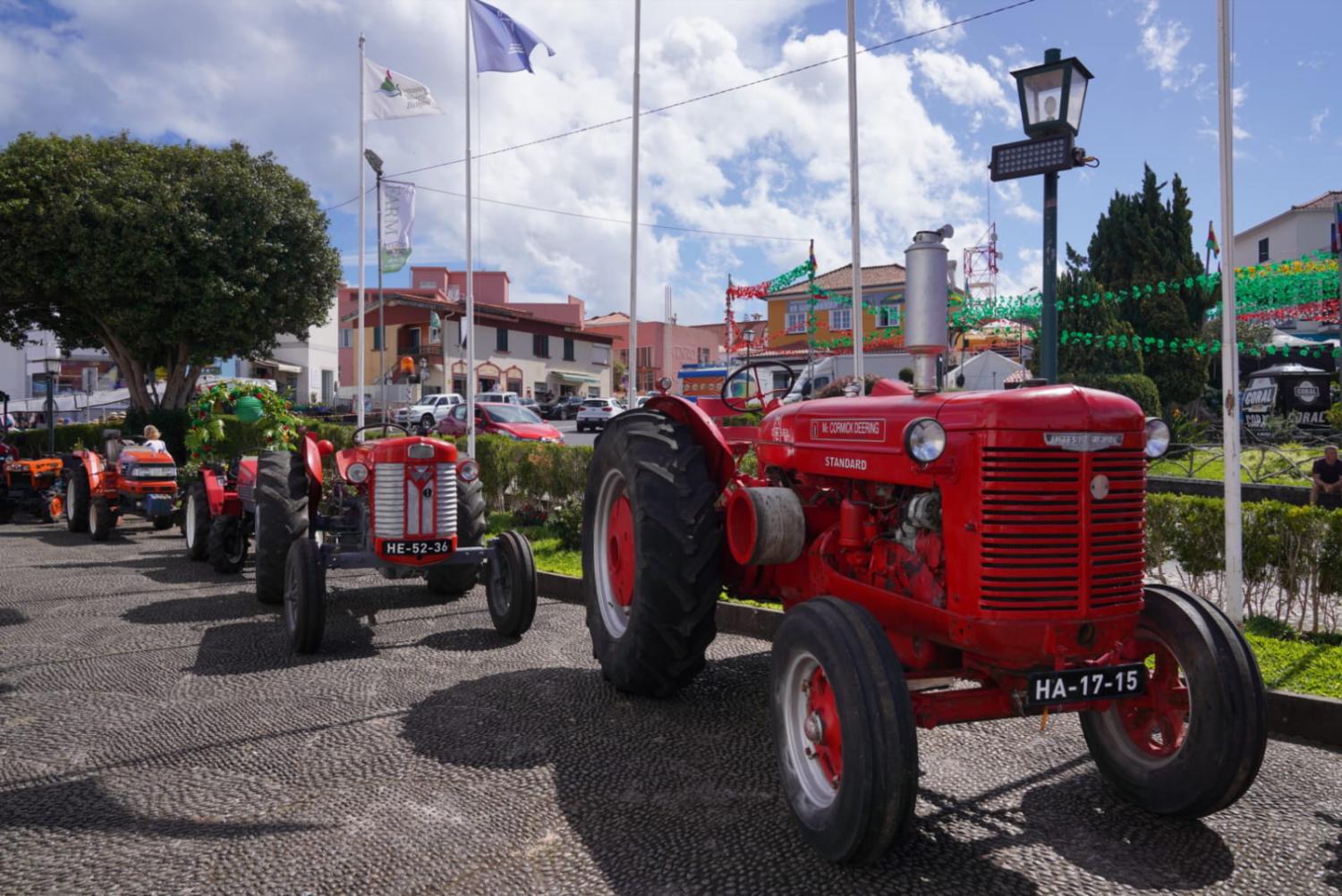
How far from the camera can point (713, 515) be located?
436 centimetres

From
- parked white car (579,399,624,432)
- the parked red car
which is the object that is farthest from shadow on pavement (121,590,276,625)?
parked white car (579,399,624,432)

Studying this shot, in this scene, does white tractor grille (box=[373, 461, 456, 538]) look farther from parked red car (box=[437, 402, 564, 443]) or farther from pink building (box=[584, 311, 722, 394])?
pink building (box=[584, 311, 722, 394])

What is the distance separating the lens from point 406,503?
20.7 feet

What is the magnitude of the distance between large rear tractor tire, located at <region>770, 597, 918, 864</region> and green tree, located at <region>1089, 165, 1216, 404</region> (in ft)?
76.1

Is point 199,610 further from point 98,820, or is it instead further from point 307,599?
point 98,820

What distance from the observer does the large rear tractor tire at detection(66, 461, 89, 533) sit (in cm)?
1209

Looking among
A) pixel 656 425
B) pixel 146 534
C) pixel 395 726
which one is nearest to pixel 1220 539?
pixel 656 425

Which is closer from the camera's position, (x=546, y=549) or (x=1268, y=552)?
(x=1268, y=552)

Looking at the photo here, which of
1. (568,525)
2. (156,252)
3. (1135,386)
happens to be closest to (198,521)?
(568,525)

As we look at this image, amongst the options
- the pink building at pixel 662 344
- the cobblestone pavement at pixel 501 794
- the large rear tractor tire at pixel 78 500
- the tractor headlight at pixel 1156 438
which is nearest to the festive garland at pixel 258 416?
the large rear tractor tire at pixel 78 500

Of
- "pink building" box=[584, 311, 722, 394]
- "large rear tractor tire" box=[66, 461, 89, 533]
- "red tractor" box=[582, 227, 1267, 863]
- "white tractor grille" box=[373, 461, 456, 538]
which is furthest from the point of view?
"pink building" box=[584, 311, 722, 394]

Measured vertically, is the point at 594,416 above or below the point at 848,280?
below

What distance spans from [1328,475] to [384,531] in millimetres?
9146

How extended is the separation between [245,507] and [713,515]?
5.88 metres
